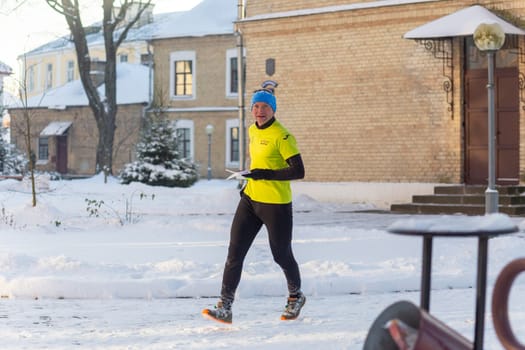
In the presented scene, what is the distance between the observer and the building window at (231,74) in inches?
1730

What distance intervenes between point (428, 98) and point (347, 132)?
2208 mm

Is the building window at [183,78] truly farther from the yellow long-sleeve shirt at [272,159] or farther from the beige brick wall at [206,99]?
the yellow long-sleeve shirt at [272,159]

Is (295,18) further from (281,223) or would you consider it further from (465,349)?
(465,349)

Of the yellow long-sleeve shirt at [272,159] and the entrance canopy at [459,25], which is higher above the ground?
the entrance canopy at [459,25]

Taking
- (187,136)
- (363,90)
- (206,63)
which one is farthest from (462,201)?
(187,136)

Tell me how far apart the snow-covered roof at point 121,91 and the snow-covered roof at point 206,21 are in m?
3.69

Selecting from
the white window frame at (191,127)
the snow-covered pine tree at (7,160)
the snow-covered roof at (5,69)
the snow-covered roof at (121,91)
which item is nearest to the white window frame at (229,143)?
the white window frame at (191,127)

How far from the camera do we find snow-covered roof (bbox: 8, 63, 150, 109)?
47656 millimetres

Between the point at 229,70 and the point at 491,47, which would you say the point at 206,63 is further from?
the point at 491,47

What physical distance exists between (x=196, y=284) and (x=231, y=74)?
35.3m

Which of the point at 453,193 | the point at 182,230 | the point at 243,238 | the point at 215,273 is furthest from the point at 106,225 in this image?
the point at 243,238

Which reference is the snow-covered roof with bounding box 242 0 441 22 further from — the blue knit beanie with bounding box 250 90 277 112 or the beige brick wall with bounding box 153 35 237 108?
the beige brick wall with bounding box 153 35 237 108

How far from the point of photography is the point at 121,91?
48656mm

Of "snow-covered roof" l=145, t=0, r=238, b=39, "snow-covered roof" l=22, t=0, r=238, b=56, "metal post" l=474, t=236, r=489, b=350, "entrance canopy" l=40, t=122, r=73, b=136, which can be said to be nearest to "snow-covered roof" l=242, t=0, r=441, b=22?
"metal post" l=474, t=236, r=489, b=350
